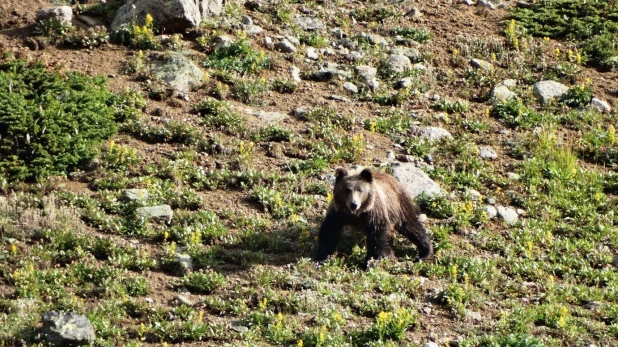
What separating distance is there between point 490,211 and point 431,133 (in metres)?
2.35

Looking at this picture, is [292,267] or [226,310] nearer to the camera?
[226,310]

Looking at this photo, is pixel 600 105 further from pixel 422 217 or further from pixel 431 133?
pixel 422 217

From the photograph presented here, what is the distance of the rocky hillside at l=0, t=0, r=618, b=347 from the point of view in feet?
37.6

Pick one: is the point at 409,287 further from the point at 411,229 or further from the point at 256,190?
the point at 256,190

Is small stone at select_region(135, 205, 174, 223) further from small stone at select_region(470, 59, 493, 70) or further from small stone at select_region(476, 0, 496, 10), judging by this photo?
small stone at select_region(476, 0, 496, 10)

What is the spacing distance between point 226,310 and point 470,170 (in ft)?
18.4

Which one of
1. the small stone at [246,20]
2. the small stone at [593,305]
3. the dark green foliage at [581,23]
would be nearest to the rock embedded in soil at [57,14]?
the small stone at [246,20]

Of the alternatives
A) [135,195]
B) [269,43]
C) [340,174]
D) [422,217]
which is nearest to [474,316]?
[422,217]

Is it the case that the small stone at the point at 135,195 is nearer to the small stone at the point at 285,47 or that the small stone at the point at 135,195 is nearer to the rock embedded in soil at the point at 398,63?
the small stone at the point at 285,47

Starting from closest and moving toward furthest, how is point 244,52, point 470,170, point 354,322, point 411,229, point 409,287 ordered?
point 354,322
point 409,287
point 411,229
point 470,170
point 244,52

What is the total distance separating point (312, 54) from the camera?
18.1 metres

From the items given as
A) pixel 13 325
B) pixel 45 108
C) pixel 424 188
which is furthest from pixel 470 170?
pixel 13 325

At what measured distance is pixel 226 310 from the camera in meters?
11.4

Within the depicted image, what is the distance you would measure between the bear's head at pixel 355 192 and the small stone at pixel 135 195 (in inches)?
106
